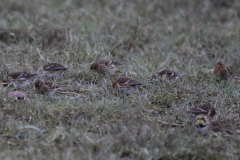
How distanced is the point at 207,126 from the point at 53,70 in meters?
3.33

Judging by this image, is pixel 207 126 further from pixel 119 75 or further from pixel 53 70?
pixel 53 70

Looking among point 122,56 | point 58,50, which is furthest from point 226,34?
point 58,50

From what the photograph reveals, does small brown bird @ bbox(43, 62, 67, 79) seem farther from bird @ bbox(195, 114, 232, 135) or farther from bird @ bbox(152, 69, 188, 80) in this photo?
bird @ bbox(195, 114, 232, 135)

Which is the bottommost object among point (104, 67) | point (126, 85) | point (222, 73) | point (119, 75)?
point (119, 75)

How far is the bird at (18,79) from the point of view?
657 cm

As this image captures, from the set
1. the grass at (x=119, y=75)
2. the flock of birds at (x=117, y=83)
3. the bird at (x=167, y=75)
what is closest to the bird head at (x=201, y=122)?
the flock of birds at (x=117, y=83)

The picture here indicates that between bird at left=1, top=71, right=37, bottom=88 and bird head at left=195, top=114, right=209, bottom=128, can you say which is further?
bird at left=1, top=71, right=37, bottom=88

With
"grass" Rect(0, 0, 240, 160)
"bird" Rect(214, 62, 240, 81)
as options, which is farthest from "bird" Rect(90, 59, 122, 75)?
"bird" Rect(214, 62, 240, 81)

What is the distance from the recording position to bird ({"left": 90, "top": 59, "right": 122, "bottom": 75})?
7.29 m

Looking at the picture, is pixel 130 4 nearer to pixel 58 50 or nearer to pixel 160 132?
pixel 58 50

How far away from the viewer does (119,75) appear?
761cm

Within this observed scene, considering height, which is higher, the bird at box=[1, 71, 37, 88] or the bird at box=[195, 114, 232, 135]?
the bird at box=[195, 114, 232, 135]

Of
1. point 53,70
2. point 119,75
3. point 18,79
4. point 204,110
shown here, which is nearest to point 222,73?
point 119,75

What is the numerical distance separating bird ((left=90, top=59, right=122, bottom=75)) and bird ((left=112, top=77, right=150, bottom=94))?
622 mm
